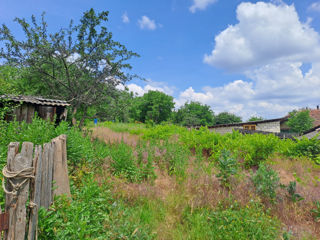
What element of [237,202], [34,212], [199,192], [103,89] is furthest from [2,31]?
[237,202]

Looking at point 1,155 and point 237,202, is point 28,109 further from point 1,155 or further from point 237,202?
point 237,202

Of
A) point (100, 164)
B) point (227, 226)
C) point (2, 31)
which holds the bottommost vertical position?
point (227, 226)

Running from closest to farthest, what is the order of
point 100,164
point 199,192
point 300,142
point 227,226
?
point 227,226 < point 199,192 < point 100,164 < point 300,142

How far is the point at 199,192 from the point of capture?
4000 mm

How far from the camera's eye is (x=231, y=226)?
2902mm

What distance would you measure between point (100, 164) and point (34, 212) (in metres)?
2.57

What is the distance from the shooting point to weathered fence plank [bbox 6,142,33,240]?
189cm

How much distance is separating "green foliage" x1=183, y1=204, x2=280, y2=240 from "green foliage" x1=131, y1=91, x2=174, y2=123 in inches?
1638

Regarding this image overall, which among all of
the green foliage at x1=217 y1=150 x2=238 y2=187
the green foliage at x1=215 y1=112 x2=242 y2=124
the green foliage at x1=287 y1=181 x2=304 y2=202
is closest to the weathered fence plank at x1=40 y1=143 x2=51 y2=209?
the green foliage at x1=217 y1=150 x2=238 y2=187

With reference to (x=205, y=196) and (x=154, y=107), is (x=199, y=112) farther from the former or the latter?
(x=205, y=196)

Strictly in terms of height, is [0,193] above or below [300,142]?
below

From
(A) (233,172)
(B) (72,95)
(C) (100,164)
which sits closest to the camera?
(A) (233,172)

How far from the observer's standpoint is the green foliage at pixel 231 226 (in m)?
2.82

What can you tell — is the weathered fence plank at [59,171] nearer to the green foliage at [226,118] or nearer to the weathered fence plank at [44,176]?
the weathered fence plank at [44,176]
